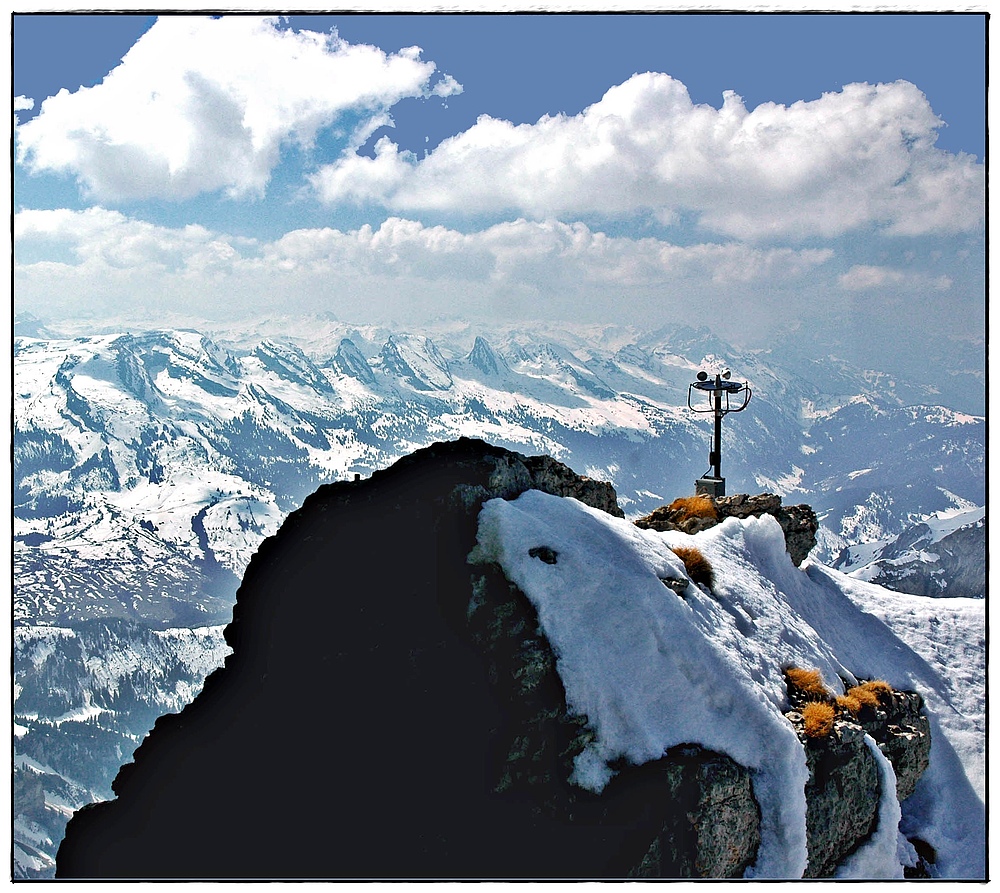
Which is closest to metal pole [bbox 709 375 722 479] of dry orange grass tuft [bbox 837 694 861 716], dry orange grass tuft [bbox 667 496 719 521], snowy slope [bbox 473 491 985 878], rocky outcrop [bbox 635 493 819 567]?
rocky outcrop [bbox 635 493 819 567]

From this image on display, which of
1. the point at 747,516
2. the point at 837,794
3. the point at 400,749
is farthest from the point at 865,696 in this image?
the point at 400,749

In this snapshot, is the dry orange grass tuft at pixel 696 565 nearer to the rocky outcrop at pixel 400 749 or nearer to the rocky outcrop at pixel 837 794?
the rocky outcrop at pixel 400 749

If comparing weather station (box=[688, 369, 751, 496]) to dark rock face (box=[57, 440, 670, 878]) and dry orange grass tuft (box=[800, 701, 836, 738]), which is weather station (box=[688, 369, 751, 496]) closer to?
dark rock face (box=[57, 440, 670, 878])

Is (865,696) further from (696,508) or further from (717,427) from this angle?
(717,427)

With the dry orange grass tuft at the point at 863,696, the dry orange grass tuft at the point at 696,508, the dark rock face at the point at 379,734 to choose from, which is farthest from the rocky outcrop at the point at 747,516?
the dry orange grass tuft at the point at 863,696

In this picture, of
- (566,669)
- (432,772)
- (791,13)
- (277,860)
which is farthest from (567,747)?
(791,13)

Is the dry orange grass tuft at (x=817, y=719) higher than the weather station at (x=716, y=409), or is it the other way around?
the weather station at (x=716, y=409)
